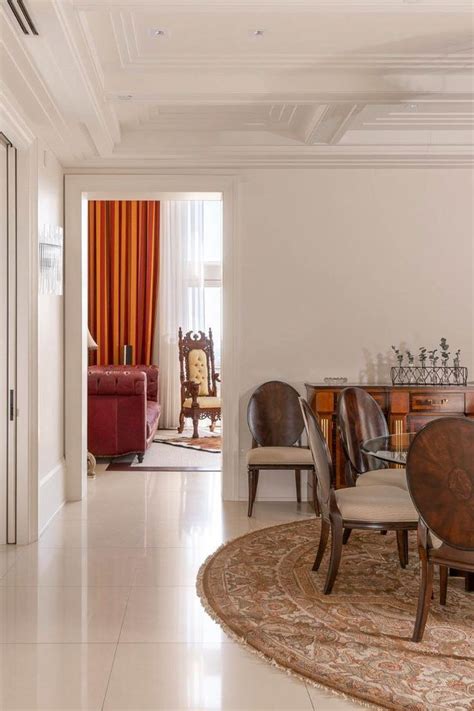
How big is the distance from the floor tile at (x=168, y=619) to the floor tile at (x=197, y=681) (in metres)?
0.08

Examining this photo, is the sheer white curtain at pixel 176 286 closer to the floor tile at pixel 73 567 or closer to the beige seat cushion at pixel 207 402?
the beige seat cushion at pixel 207 402

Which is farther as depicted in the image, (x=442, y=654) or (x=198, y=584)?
(x=198, y=584)

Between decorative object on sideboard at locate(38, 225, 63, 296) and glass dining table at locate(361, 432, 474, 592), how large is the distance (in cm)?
243

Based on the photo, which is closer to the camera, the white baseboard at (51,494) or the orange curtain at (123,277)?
the white baseboard at (51,494)

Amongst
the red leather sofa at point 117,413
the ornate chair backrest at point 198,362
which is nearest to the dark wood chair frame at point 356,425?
the red leather sofa at point 117,413

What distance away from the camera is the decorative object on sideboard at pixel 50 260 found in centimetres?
500

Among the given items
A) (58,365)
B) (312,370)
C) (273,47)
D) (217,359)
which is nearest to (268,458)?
(312,370)

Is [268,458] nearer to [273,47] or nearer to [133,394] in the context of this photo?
[133,394]

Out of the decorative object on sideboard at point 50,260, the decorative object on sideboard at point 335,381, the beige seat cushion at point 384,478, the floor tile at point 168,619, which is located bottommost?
the floor tile at point 168,619

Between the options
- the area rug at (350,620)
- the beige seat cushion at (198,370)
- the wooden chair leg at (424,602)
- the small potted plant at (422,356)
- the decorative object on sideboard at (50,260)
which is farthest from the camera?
the beige seat cushion at (198,370)

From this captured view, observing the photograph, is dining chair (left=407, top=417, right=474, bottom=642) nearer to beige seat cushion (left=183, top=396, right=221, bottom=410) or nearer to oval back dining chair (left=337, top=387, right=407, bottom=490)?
oval back dining chair (left=337, top=387, right=407, bottom=490)

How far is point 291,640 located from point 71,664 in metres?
0.92

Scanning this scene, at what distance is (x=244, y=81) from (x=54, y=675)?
3475mm

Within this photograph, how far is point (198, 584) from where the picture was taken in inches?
154
